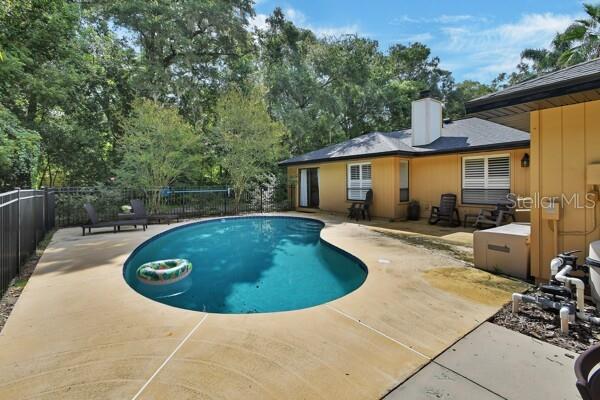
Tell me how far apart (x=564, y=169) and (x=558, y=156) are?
0.18 m

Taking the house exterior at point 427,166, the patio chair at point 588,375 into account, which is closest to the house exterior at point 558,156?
the patio chair at point 588,375

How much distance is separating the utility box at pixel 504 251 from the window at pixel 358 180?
7031 mm

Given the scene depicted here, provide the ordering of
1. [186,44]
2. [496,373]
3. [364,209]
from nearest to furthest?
[496,373]
[364,209]
[186,44]

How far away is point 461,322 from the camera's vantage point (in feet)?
9.89

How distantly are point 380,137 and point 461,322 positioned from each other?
34.8 feet

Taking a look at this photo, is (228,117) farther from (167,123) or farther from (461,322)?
(461,322)

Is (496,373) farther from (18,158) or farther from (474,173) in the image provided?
(18,158)

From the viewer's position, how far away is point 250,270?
6066mm

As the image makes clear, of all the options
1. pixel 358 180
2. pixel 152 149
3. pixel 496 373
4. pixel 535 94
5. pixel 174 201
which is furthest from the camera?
pixel 174 201

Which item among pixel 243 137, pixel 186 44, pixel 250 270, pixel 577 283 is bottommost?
pixel 250 270

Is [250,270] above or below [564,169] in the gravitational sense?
below

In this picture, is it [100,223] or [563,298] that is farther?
[100,223]

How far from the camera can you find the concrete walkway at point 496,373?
201cm

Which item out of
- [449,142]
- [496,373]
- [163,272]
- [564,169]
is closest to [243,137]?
[449,142]
